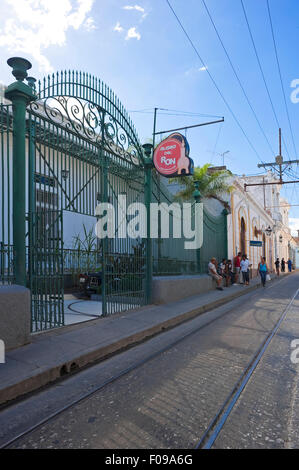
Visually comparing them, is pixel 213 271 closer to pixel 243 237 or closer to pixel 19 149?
pixel 19 149

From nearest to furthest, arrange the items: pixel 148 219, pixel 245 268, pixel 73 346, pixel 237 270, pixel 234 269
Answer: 1. pixel 73 346
2. pixel 148 219
3. pixel 245 268
4. pixel 234 269
5. pixel 237 270

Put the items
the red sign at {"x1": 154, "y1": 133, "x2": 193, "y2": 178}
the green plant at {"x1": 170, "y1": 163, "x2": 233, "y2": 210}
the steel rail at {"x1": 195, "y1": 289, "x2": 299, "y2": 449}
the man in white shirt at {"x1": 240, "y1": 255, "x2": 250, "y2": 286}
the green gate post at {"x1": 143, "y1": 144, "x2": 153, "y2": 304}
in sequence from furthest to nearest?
the green plant at {"x1": 170, "y1": 163, "x2": 233, "y2": 210} < the man in white shirt at {"x1": 240, "y1": 255, "x2": 250, "y2": 286} < the red sign at {"x1": 154, "y1": 133, "x2": 193, "y2": 178} < the green gate post at {"x1": 143, "y1": 144, "x2": 153, "y2": 304} < the steel rail at {"x1": 195, "y1": 289, "x2": 299, "y2": 449}

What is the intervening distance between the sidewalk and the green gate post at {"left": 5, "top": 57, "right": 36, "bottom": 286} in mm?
1172

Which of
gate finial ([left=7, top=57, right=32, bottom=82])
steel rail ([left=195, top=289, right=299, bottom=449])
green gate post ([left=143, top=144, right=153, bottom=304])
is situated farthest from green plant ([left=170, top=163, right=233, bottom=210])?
steel rail ([left=195, top=289, right=299, bottom=449])

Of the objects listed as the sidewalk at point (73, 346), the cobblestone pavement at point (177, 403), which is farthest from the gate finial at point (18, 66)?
the cobblestone pavement at point (177, 403)

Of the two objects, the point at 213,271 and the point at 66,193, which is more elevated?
the point at 66,193

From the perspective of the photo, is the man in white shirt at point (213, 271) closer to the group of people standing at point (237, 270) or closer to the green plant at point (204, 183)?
the group of people standing at point (237, 270)

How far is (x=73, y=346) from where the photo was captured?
5445mm

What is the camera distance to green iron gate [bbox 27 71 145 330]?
6.28 meters

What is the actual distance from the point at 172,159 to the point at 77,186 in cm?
369

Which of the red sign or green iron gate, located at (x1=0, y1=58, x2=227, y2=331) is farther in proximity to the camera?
the red sign

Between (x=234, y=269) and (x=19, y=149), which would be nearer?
(x=19, y=149)

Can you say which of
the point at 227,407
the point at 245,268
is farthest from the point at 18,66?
the point at 245,268

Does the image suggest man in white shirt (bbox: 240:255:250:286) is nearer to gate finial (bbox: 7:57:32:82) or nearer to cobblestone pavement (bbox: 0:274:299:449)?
cobblestone pavement (bbox: 0:274:299:449)
